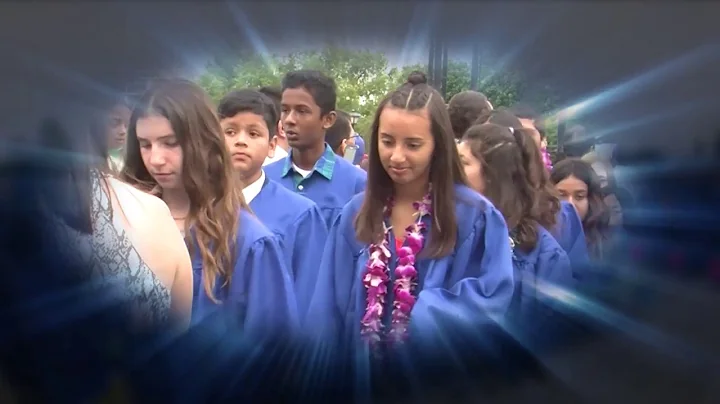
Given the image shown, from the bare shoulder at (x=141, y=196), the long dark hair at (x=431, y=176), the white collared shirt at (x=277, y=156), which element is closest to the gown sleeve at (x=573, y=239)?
the long dark hair at (x=431, y=176)

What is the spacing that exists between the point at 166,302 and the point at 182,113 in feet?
1.20

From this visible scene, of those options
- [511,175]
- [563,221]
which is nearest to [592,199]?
[563,221]

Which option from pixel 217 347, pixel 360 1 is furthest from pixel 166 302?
pixel 360 1

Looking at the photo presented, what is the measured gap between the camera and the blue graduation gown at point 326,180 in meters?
1.88

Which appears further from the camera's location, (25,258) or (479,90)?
(479,90)

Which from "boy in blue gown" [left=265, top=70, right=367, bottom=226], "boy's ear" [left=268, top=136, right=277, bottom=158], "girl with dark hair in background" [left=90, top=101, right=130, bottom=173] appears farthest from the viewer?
"boy's ear" [left=268, top=136, right=277, bottom=158]

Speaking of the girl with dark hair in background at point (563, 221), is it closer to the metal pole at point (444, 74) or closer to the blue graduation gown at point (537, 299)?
the blue graduation gown at point (537, 299)

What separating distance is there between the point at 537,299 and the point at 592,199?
279 millimetres

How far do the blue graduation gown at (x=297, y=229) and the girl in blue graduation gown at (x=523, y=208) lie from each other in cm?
35

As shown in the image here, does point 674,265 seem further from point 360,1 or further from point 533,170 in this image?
point 360,1

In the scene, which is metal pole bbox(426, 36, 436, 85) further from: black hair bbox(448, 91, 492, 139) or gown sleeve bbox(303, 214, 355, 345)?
gown sleeve bbox(303, 214, 355, 345)

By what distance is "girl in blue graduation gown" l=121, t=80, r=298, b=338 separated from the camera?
5.32 feet

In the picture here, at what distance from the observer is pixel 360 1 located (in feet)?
5.39

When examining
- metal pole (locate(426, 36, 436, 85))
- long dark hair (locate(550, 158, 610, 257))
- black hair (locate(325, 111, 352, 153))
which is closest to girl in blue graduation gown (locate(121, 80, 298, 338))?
black hair (locate(325, 111, 352, 153))
